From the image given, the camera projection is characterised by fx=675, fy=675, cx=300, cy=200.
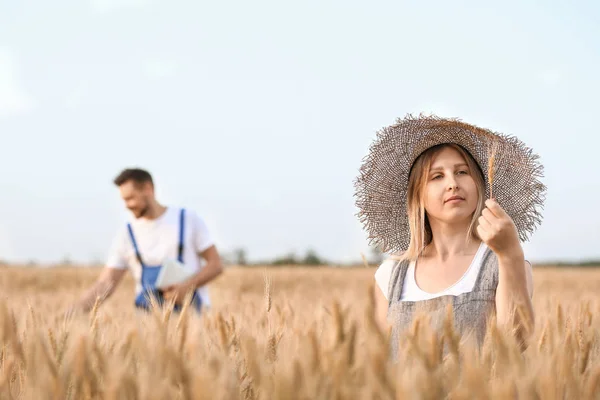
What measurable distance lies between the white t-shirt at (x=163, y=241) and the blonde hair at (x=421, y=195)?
2.29 m

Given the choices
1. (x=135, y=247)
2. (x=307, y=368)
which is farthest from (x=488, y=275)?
(x=135, y=247)

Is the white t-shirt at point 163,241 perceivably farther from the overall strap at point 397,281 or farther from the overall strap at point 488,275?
the overall strap at point 488,275

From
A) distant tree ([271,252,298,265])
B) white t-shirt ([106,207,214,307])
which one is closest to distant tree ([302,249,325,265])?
distant tree ([271,252,298,265])

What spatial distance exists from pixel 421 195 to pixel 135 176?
102 inches

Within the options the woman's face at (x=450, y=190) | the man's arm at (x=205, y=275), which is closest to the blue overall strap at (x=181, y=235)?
the man's arm at (x=205, y=275)

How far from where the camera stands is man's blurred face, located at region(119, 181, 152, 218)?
4.43m

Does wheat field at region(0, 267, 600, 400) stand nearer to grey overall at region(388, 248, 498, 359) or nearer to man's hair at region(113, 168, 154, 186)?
grey overall at region(388, 248, 498, 359)

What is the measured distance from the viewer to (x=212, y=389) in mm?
883

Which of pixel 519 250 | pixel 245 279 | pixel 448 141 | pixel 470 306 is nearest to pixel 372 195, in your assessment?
pixel 448 141

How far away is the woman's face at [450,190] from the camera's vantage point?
7.13ft

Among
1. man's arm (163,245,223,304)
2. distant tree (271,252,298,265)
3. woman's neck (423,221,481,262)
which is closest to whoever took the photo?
woman's neck (423,221,481,262)

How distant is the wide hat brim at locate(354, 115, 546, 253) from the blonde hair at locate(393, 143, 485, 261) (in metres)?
0.03

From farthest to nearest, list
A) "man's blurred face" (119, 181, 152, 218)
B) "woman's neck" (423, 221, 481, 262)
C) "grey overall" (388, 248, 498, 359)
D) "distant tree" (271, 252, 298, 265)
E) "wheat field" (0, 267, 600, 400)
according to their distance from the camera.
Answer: "distant tree" (271, 252, 298, 265) < "man's blurred face" (119, 181, 152, 218) < "woman's neck" (423, 221, 481, 262) < "grey overall" (388, 248, 498, 359) < "wheat field" (0, 267, 600, 400)

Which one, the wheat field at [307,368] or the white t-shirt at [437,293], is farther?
the white t-shirt at [437,293]
